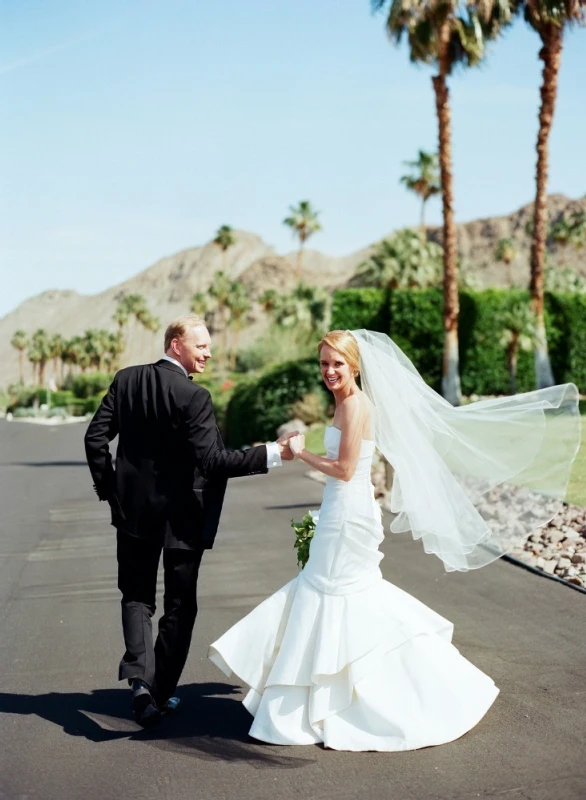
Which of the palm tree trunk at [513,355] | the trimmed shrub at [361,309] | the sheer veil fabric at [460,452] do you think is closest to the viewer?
the sheer veil fabric at [460,452]

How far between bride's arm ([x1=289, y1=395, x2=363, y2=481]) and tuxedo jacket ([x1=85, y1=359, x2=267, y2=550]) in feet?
1.03

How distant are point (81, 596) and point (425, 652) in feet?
15.8

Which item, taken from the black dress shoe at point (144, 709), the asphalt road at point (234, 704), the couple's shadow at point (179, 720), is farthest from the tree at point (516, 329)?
the black dress shoe at point (144, 709)

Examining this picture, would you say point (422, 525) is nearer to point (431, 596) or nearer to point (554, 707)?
point (554, 707)

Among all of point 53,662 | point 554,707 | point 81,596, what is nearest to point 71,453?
point 81,596

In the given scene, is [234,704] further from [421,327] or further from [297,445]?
[421,327]

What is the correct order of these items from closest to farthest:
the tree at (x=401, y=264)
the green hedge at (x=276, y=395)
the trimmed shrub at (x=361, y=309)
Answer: the green hedge at (x=276, y=395), the trimmed shrub at (x=361, y=309), the tree at (x=401, y=264)

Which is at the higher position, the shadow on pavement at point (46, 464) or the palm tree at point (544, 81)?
the palm tree at point (544, 81)

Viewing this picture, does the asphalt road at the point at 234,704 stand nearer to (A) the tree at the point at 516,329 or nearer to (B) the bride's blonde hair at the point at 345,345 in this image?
(B) the bride's blonde hair at the point at 345,345

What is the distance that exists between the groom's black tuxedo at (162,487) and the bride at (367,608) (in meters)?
0.30

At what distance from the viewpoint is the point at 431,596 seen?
8734mm

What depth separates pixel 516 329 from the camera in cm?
3259

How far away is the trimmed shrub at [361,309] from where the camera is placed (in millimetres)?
34719

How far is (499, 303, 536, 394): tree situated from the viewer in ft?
105
